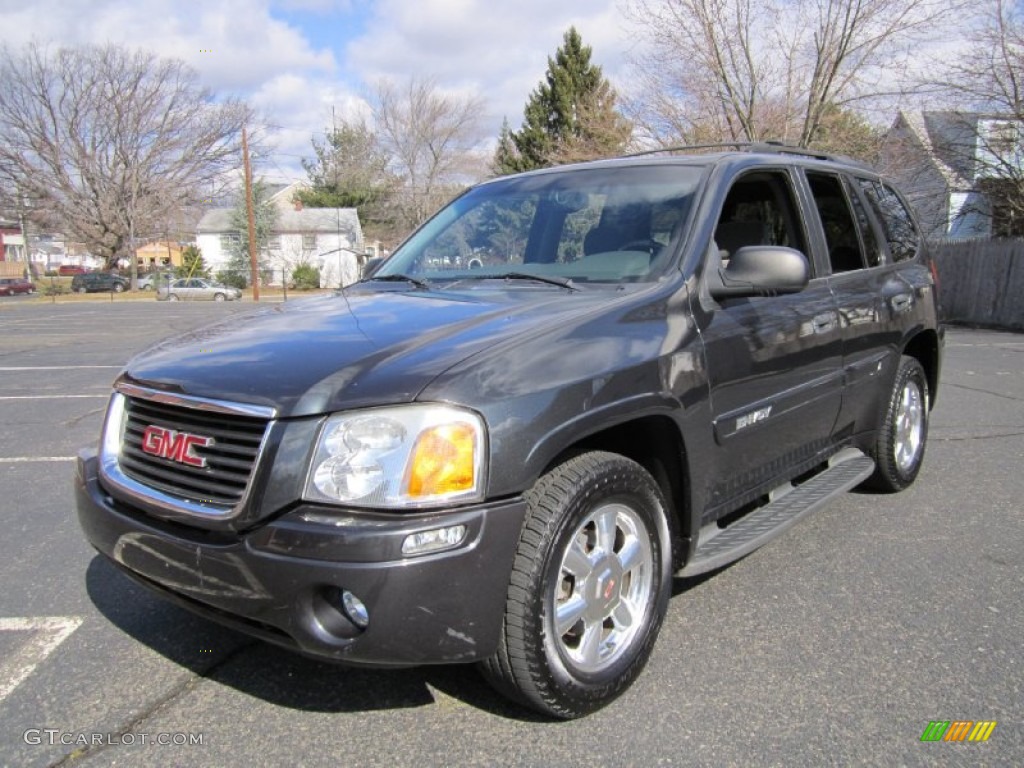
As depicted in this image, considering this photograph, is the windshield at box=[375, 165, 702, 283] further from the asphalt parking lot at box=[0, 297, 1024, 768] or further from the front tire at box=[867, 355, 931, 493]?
the front tire at box=[867, 355, 931, 493]

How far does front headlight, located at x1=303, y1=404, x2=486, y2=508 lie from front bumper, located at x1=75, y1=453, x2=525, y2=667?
2.1 inches

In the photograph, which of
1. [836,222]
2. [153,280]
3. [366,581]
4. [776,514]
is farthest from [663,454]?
[153,280]

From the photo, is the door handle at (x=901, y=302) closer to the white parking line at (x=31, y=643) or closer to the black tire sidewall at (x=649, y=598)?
the black tire sidewall at (x=649, y=598)

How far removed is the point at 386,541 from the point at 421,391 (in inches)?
15.9

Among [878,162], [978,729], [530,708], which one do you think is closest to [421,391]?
[530,708]

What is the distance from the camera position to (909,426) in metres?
4.79

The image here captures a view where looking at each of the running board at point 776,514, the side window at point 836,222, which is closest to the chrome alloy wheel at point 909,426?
the running board at point 776,514

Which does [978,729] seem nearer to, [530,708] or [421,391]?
[530,708]

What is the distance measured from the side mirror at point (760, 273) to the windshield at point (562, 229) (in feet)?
0.74

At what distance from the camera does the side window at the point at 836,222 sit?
3.96 m

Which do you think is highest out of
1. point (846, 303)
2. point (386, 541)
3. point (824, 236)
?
point (824, 236)

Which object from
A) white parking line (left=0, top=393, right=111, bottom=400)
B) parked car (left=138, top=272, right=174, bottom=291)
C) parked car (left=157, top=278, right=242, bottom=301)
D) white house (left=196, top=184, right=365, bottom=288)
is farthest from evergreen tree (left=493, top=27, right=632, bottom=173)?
white parking line (left=0, top=393, right=111, bottom=400)

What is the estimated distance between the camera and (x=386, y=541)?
2.00 m

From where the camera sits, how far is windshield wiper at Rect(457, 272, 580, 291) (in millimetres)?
3055
